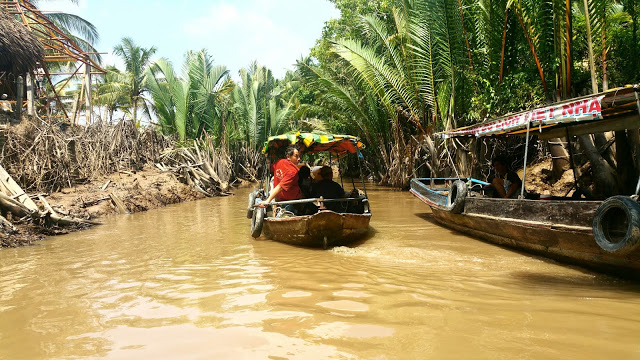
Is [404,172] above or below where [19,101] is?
below

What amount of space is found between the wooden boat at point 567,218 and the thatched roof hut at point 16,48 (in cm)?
1284

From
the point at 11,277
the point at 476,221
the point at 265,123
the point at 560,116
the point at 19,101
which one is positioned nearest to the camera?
the point at 11,277

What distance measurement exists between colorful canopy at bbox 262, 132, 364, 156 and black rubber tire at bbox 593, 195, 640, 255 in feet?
13.3

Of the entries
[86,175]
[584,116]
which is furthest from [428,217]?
[86,175]

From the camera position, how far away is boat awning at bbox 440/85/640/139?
463cm

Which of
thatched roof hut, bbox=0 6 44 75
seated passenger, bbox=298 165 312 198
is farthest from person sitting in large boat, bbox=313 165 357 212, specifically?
thatched roof hut, bbox=0 6 44 75

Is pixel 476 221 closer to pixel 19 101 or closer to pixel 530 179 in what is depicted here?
pixel 530 179

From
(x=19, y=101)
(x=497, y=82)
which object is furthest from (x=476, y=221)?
(x=19, y=101)

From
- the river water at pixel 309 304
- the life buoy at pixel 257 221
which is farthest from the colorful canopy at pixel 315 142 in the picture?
the river water at pixel 309 304

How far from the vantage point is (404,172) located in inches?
637

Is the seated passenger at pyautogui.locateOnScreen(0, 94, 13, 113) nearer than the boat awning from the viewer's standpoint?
No

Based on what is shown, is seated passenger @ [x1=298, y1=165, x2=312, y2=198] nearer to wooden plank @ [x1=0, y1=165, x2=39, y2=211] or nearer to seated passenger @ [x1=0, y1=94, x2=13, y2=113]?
wooden plank @ [x1=0, y1=165, x2=39, y2=211]

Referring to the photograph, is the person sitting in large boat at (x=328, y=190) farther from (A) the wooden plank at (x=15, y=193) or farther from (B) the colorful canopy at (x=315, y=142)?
(A) the wooden plank at (x=15, y=193)

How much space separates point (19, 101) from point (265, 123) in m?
12.3
